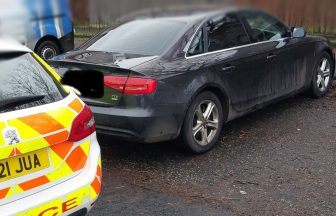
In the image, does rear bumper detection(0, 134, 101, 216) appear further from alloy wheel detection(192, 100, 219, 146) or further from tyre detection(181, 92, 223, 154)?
alloy wheel detection(192, 100, 219, 146)

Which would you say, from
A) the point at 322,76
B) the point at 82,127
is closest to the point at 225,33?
the point at 322,76

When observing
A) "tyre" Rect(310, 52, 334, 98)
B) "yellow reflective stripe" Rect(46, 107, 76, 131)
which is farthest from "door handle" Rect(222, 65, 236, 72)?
"yellow reflective stripe" Rect(46, 107, 76, 131)

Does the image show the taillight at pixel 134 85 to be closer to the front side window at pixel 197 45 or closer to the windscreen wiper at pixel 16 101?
the front side window at pixel 197 45

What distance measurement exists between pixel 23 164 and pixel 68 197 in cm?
35

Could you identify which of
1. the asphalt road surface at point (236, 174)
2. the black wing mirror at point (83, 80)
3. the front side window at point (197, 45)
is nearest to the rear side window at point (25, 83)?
the black wing mirror at point (83, 80)

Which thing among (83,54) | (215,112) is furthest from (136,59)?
(215,112)

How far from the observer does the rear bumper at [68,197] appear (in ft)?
8.36

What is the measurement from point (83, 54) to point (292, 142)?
7.64ft

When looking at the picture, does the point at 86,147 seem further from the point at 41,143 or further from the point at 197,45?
the point at 197,45

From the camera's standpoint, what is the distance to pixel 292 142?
5.12 m

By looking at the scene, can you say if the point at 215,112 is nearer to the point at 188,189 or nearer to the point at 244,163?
the point at 244,163

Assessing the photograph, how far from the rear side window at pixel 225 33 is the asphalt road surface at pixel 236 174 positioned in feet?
3.31

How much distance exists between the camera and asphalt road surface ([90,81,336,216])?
3756 mm

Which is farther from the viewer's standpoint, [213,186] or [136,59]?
[136,59]
